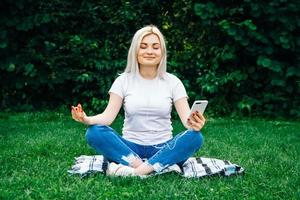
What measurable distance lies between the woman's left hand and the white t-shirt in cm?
37

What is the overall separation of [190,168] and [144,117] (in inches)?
19.7

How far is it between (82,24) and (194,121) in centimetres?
517

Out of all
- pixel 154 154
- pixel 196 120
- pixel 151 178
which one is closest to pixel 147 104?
pixel 154 154

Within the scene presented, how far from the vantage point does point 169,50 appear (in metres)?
8.93

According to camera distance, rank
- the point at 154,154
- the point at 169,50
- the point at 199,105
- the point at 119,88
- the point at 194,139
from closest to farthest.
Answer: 1. the point at 199,105
2. the point at 194,139
3. the point at 154,154
4. the point at 119,88
5. the point at 169,50

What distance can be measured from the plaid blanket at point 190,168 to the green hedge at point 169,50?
3.62 meters

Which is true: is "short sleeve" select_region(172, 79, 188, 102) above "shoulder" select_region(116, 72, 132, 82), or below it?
below

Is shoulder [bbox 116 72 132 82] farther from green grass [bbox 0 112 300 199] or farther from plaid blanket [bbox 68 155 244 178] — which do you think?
green grass [bbox 0 112 300 199]

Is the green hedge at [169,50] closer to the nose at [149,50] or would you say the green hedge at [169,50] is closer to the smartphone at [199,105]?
the nose at [149,50]

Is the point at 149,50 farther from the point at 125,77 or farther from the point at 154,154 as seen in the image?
the point at 154,154

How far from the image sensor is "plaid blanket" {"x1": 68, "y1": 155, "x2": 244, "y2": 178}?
4148 mm

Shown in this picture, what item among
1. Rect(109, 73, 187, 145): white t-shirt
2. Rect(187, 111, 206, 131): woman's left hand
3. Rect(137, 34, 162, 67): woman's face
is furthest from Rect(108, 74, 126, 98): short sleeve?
Rect(187, 111, 206, 131): woman's left hand

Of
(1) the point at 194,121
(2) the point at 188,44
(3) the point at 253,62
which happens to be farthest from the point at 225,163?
(2) the point at 188,44

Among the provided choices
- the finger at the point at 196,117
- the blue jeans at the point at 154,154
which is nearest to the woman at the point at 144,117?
the blue jeans at the point at 154,154
